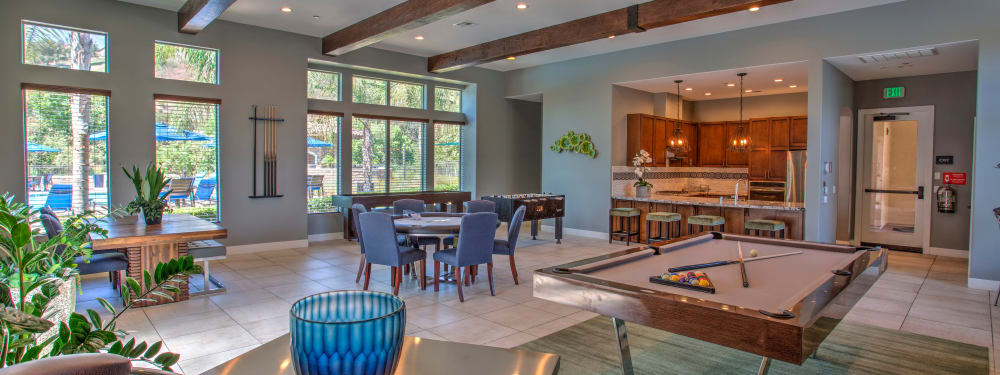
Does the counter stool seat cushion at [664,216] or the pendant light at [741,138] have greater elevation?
the pendant light at [741,138]

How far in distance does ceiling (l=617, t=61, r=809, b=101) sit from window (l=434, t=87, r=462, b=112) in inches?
133

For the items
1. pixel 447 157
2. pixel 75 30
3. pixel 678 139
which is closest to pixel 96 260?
pixel 75 30

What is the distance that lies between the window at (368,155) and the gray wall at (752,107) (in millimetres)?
5687

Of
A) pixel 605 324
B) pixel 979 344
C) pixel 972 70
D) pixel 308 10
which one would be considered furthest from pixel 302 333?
pixel 972 70

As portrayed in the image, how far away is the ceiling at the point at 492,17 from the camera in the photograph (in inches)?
249

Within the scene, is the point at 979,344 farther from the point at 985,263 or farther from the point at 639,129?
the point at 639,129

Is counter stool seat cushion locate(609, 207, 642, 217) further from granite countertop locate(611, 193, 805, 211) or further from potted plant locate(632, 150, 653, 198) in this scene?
potted plant locate(632, 150, 653, 198)

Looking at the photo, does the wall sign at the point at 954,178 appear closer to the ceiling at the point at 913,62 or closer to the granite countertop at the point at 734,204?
the ceiling at the point at 913,62

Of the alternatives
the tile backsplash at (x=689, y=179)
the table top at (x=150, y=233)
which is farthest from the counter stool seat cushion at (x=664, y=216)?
the table top at (x=150, y=233)

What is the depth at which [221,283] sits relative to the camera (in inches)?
217

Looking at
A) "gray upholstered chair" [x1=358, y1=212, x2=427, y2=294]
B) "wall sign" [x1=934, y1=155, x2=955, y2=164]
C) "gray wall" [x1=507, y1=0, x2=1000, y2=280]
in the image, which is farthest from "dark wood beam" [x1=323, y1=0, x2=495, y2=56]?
"wall sign" [x1=934, y1=155, x2=955, y2=164]

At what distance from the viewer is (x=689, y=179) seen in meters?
11.0

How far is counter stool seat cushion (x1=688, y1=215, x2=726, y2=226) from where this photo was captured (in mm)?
7212

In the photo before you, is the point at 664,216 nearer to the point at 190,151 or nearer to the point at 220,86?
the point at 220,86
